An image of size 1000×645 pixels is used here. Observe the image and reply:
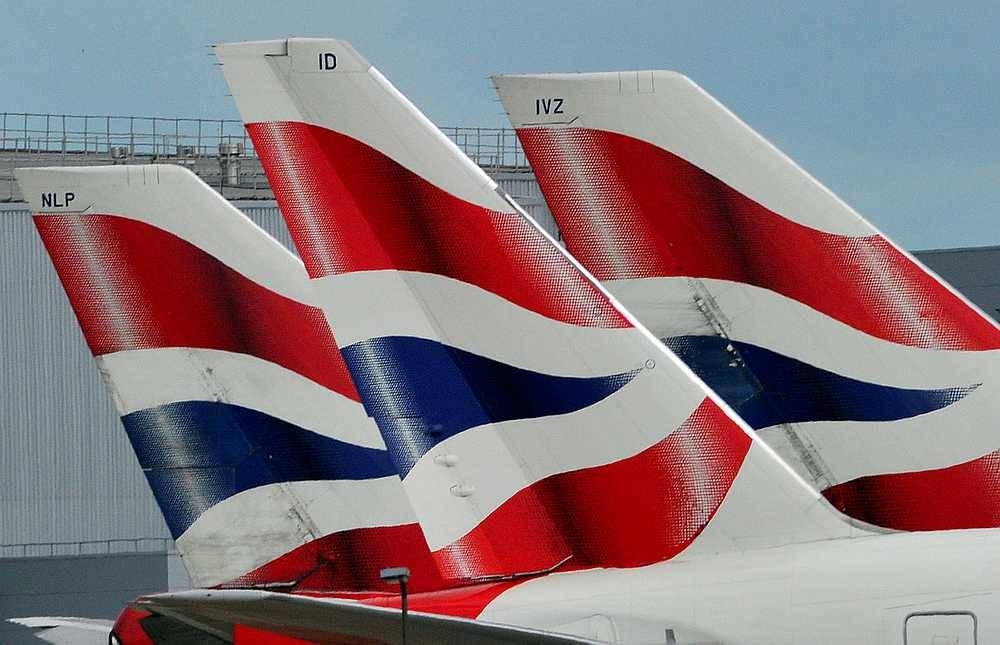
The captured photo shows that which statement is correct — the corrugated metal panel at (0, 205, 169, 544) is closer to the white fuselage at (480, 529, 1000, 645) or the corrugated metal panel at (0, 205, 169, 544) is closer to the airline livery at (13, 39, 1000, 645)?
the airline livery at (13, 39, 1000, 645)

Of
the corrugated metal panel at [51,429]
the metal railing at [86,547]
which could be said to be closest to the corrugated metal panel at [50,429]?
the corrugated metal panel at [51,429]

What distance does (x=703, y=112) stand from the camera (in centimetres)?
1064

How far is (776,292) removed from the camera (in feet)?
34.5

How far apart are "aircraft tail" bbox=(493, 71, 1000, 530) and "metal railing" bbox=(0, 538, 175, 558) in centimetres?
2436

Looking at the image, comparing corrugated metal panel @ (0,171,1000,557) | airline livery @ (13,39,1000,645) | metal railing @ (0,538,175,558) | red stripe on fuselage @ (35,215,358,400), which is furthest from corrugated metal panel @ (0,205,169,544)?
airline livery @ (13,39,1000,645)

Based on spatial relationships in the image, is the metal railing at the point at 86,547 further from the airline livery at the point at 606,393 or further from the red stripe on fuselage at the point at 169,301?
the airline livery at the point at 606,393

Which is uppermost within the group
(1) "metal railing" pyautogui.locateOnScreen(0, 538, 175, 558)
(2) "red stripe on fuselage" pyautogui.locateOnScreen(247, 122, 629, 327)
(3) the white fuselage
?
(2) "red stripe on fuselage" pyautogui.locateOnScreen(247, 122, 629, 327)

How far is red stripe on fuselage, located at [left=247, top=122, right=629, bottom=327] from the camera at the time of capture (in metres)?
9.15

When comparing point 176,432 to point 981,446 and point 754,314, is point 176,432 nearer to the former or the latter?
point 754,314

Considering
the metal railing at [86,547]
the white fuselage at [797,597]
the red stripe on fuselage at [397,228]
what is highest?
the red stripe on fuselage at [397,228]

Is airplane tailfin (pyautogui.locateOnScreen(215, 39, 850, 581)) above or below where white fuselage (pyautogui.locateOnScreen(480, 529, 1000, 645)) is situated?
above

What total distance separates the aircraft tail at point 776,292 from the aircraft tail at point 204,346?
404cm

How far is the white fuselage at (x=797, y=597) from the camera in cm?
785

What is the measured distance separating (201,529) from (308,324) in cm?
200
